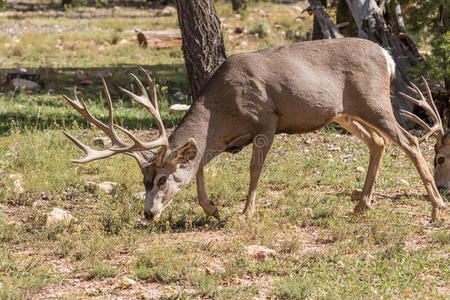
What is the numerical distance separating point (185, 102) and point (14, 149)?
477 centimetres

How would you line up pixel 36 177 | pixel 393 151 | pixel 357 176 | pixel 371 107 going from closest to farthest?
1. pixel 371 107
2. pixel 36 177
3. pixel 357 176
4. pixel 393 151

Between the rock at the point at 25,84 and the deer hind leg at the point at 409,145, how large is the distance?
892 centimetres

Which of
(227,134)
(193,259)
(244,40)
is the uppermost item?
(227,134)

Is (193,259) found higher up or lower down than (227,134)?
lower down

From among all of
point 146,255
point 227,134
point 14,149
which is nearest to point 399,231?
point 227,134

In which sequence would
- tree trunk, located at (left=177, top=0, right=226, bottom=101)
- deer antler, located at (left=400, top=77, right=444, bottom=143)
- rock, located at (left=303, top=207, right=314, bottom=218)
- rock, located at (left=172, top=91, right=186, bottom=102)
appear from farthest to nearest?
1. rock, located at (left=172, top=91, right=186, bottom=102)
2. tree trunk, located at (left=177, top=0, right=226, bottom=101)
3. deer antler, located at (left=400, top=77, right=444, bottom=143)
4. rock, located at (left=303, top=207, right=314, bottom=218)

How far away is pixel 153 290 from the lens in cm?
534

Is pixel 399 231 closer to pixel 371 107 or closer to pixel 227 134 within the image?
pixel 371 107

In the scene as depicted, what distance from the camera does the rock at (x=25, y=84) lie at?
13609 mm

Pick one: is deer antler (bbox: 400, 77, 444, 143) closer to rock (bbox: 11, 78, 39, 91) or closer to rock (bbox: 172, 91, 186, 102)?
rock (bbox: 172, 91, 186, 102)

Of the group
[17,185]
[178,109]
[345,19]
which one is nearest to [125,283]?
[17,185]

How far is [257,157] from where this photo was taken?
7066 millimetres

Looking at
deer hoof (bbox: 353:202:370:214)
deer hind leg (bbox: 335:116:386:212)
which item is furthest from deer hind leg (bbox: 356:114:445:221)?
deer hoof (bbox: 353:202:370:214)

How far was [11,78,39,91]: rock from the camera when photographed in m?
13.6
